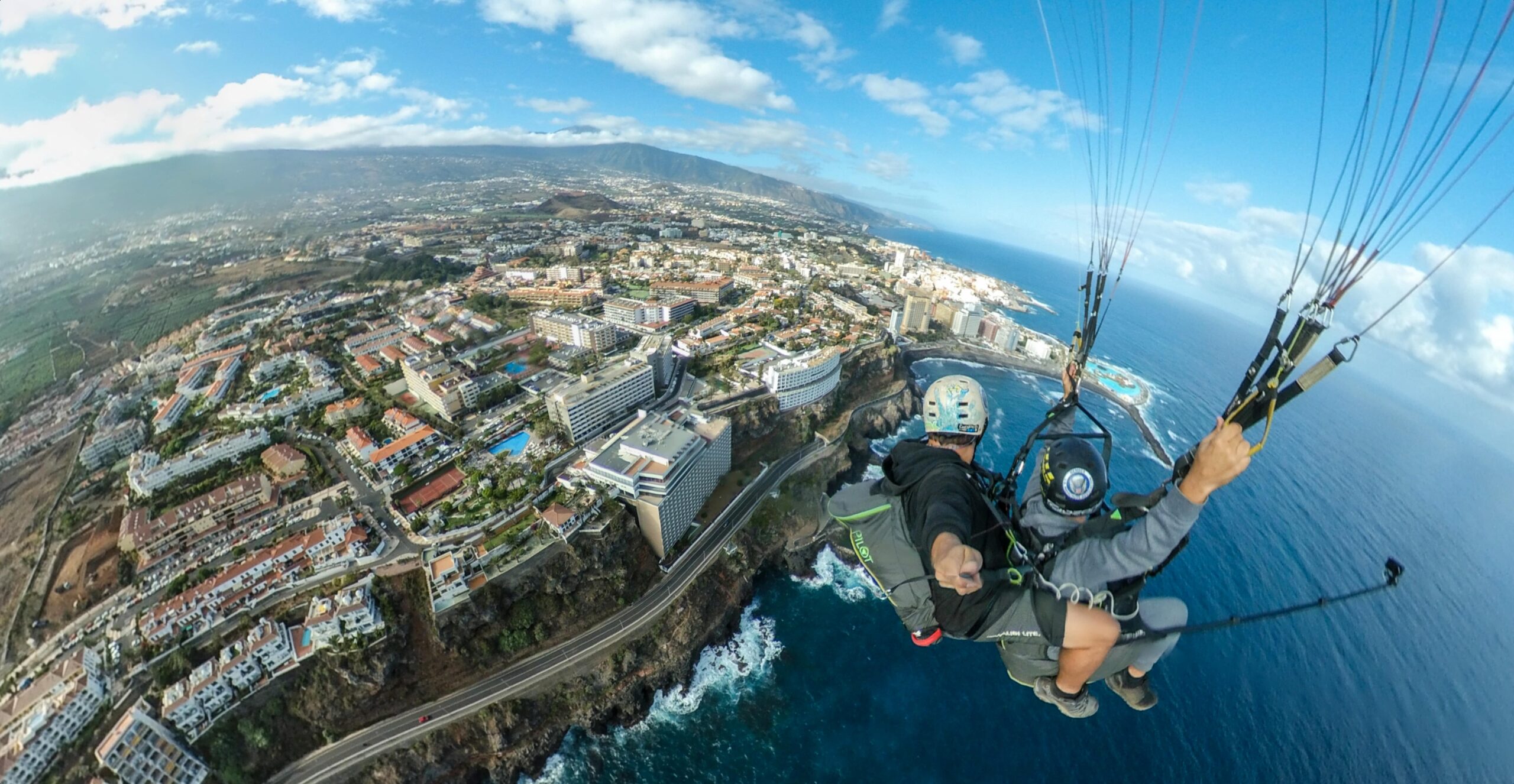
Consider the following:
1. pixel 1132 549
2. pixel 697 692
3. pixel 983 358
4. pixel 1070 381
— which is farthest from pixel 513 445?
pixel 983 358

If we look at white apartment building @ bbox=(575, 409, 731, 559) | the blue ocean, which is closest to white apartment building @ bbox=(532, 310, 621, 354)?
white apartment building @ bbox=(575, 409, 731, 559)

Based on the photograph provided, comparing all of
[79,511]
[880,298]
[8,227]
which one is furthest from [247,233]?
[880,298]

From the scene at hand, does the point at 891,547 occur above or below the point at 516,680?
above

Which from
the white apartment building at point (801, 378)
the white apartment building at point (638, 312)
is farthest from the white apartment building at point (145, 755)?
the white apartment building at point (638, 312)

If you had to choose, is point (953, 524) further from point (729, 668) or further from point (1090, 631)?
point (729, 668)

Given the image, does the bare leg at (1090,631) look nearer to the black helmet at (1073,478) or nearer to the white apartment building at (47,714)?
the black helmet at (1073,478)

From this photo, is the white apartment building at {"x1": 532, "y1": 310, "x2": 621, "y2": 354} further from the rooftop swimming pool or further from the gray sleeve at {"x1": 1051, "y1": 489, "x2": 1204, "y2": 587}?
the gray sleeve at {"x1": 1051, "y1": 489, "x2": 1204, "y2": 587}
